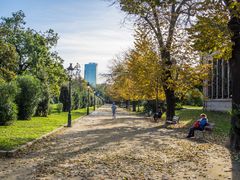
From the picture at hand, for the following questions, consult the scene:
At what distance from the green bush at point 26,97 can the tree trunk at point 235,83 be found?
60.3ft

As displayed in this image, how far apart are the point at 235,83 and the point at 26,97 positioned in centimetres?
1870

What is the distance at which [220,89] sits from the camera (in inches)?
1688

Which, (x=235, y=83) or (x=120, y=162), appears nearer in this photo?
(x=120, y=162)

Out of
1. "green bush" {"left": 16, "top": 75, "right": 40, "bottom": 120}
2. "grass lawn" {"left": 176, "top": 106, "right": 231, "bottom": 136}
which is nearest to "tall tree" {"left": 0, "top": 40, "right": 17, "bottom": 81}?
"green bush" {"left": 16, "top": 75, "right": 40, "bottom": 120}

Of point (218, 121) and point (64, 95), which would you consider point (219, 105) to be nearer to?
point (218, 121)

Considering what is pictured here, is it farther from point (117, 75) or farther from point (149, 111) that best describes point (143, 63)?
point (117, 75)

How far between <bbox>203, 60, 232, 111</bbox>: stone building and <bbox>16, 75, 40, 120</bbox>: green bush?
19.2 metres

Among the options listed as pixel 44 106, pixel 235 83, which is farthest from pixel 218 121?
pixel 44 106

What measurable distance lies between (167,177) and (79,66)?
340 feet

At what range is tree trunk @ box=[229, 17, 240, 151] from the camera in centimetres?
1222

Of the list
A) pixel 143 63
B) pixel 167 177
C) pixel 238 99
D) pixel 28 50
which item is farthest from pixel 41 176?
pixel 28 50

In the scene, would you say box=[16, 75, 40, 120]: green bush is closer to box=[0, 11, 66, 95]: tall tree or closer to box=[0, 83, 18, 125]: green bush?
box=[0, 83, 18, 125]: green bush

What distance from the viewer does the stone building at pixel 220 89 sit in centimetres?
3881

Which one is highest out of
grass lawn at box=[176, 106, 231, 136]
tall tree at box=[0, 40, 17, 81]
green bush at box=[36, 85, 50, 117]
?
tall tree at box=[0, 40, 17, 81]
